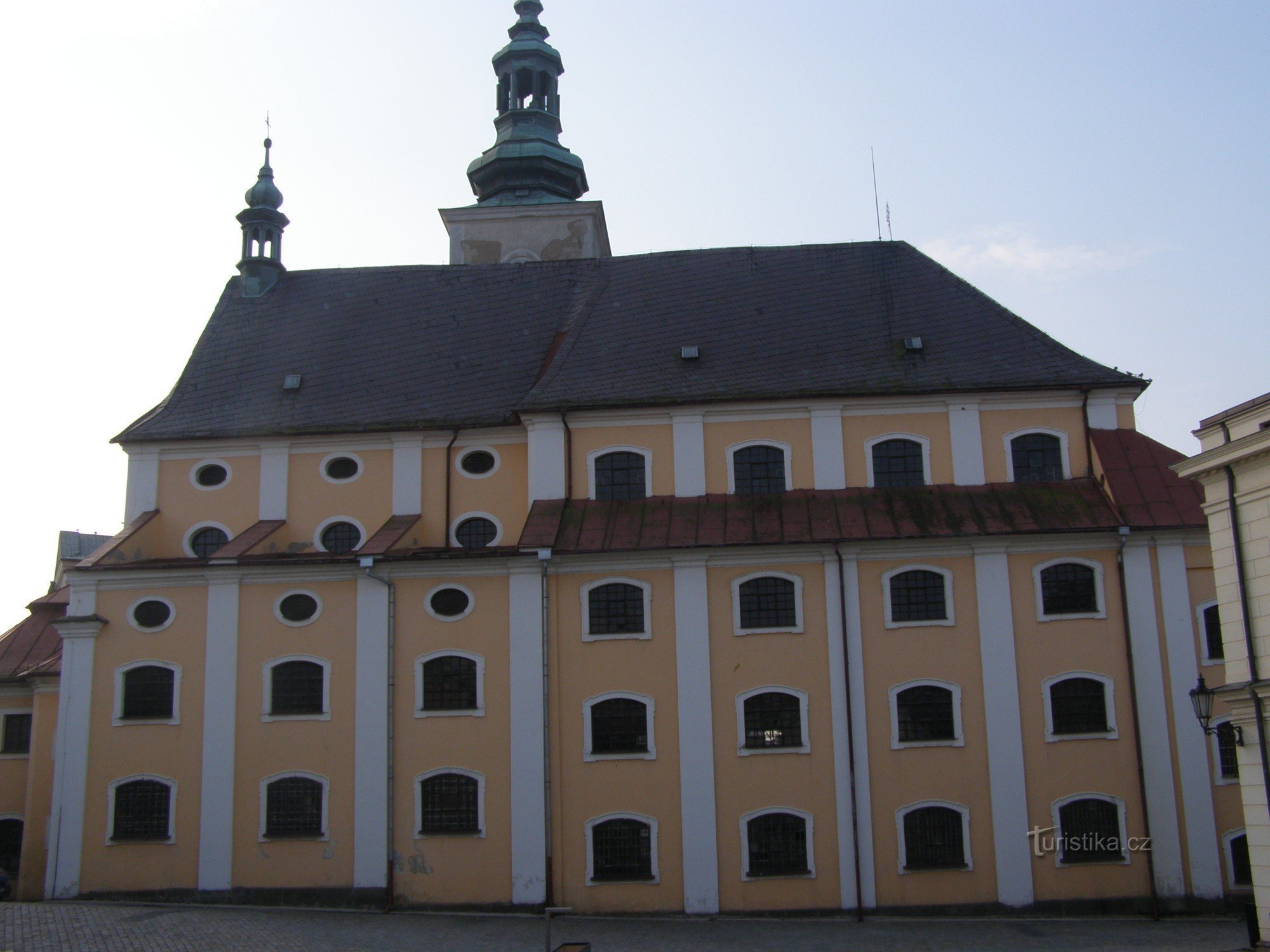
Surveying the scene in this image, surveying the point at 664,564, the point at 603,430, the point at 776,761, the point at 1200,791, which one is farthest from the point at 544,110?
the point at 1200,791

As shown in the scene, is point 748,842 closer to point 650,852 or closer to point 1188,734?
point 650,852

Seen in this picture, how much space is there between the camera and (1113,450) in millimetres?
25641

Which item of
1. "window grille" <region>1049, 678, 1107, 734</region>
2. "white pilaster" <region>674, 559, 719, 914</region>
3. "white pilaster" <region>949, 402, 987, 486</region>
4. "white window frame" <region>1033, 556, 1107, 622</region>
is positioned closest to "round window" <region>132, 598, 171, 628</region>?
"white pilaster" <region>674, 559, 719, 914</region>

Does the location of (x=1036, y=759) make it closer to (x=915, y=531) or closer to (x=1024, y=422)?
(x=915, y=531)

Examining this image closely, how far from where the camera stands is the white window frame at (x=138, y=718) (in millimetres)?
25172

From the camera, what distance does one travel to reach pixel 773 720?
24078 millimetres

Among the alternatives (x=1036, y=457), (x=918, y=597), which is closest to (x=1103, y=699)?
(x=918, y=597)

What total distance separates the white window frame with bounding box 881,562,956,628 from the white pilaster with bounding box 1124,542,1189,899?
3488 mm

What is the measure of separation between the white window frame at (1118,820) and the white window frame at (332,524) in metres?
15.8

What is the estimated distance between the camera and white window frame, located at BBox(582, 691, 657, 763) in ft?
78.7

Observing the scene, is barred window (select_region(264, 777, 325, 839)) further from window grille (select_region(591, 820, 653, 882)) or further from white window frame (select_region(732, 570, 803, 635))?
white window frame (select_region(732, 570, 803, 635))

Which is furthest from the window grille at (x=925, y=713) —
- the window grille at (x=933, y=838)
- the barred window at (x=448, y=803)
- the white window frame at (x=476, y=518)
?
the white window frame at (x=476, y=518)

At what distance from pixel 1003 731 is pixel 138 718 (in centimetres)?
1786

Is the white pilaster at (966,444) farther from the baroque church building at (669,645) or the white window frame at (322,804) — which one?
the white window frame at (322,804)
